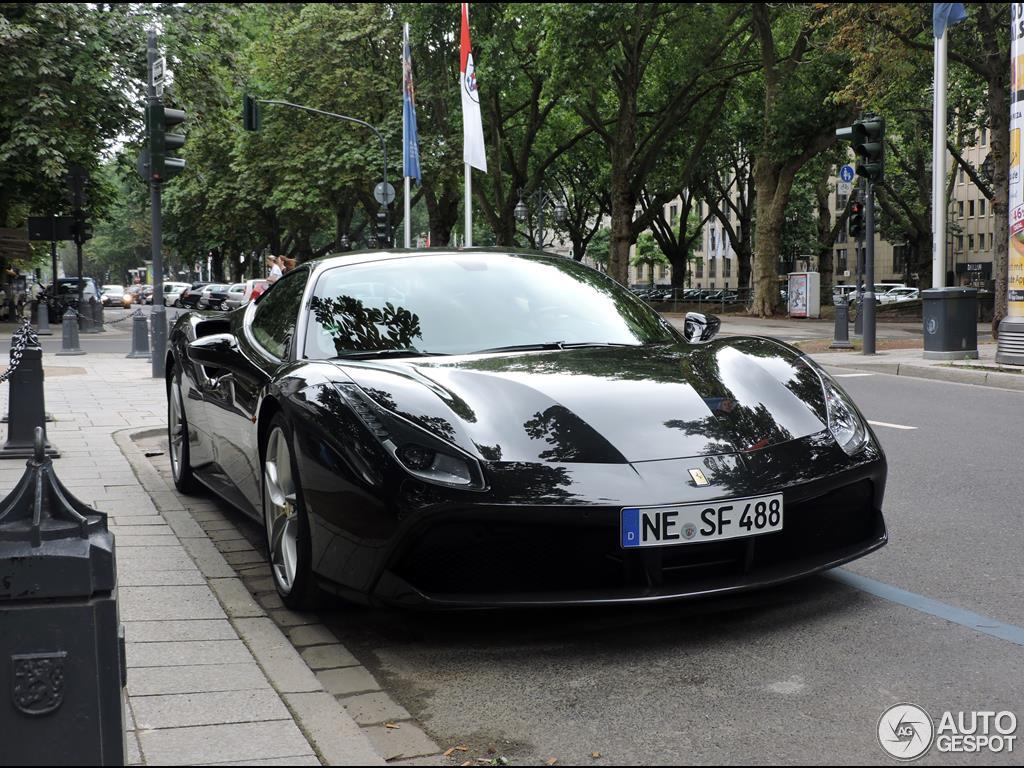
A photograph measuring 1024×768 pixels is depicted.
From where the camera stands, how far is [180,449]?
663 cm

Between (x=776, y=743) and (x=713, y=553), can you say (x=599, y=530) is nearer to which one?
(x=713, y=553)

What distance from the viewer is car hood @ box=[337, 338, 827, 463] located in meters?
Result: 3.69

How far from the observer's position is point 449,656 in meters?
3.76

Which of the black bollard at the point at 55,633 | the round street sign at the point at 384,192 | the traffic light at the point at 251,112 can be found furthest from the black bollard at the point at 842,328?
the black bollard at the point at 55,633

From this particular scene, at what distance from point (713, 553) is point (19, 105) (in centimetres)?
2674

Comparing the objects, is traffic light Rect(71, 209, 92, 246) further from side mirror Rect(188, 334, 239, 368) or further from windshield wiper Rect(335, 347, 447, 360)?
windshield wiper Rect(335, 347, 447, 360)

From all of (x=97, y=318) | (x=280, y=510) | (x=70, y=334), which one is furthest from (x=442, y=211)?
(x=280, y=510)

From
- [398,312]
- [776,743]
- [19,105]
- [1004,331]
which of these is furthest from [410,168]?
[776,743]

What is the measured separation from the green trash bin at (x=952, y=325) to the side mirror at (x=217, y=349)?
41.0ft

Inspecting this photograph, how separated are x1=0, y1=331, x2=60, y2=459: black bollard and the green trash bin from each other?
39.1ft

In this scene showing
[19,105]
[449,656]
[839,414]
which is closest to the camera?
[449,656]

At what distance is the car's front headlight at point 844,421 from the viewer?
4.07m

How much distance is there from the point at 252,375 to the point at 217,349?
0.62 m

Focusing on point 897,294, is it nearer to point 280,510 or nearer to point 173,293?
point 173,293
